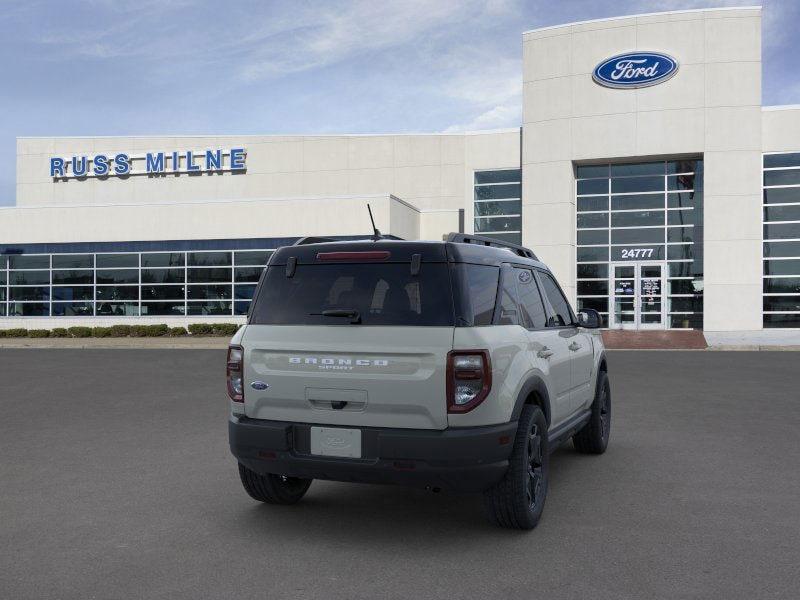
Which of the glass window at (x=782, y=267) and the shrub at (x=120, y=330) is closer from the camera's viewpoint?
the glass window at (x=782, y=267)

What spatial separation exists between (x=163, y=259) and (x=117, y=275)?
2312mm

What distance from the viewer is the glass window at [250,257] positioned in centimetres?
3231

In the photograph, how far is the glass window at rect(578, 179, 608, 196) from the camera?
30734mm

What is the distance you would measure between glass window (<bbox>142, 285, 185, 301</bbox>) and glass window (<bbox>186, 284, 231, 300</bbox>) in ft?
1.39

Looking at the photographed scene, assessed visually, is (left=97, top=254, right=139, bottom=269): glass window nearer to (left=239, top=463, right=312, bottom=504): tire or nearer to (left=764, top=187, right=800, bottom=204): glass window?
(left=764, top=187, right=800, bottom=204): glass window

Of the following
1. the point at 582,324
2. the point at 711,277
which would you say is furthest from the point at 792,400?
the point at 711,277

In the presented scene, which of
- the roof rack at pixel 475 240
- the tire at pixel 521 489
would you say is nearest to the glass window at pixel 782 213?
the roof rack at pixel 475 240

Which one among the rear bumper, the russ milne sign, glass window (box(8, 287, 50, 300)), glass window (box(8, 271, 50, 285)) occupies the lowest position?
the rear bumper

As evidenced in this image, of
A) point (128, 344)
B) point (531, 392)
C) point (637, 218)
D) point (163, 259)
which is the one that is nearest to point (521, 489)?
point (531, 392)

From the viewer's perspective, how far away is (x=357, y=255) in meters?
5.01

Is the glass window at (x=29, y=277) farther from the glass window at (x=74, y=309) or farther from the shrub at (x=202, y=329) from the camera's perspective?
the shrub at (x=202, y=329)

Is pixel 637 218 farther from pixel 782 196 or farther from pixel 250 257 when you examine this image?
pixel 250 257

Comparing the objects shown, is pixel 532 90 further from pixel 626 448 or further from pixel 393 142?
pixel 626 448

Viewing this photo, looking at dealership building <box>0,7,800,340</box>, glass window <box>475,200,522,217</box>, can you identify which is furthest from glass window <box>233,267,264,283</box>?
glass window <box>475,200,522,217</box>
